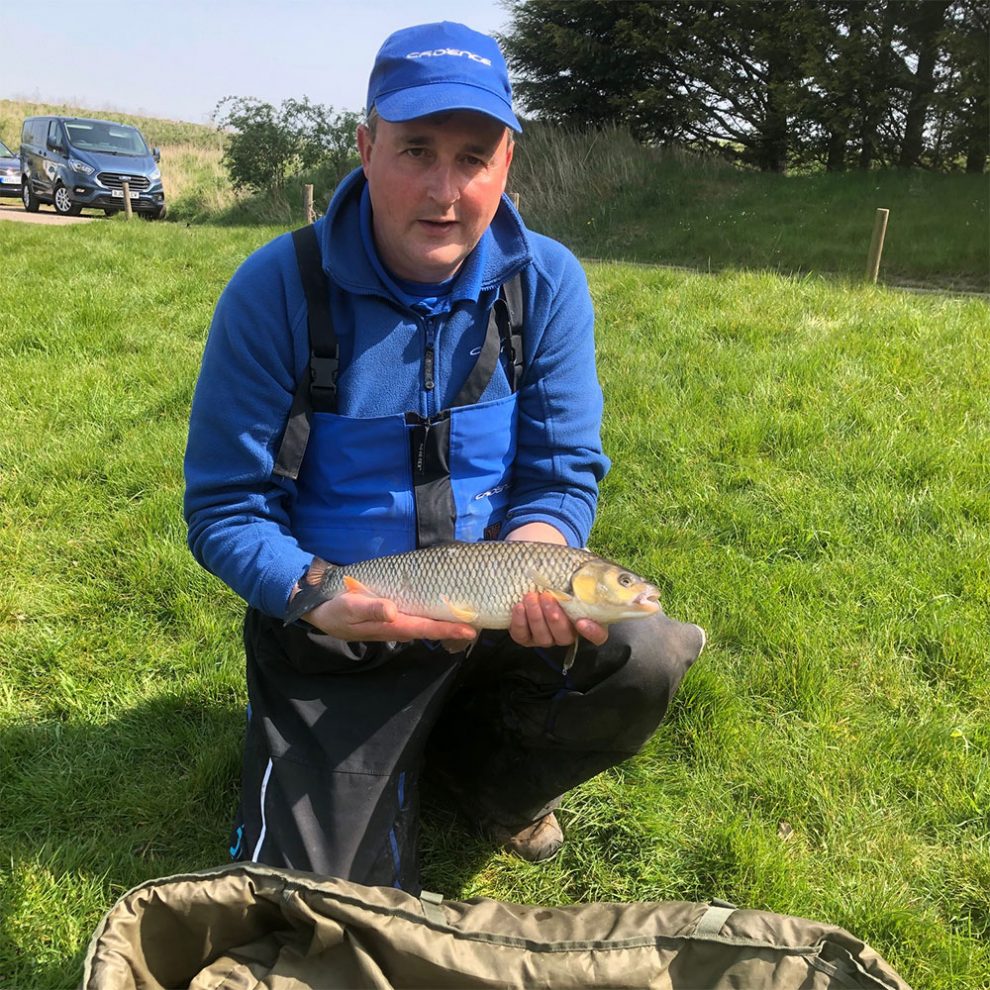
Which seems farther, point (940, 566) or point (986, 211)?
point (986, 211)

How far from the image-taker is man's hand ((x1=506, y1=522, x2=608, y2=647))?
6.42 ft

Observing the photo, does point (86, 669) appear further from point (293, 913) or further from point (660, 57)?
point (660, 57)

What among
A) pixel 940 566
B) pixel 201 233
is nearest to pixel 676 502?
pixel 940 566

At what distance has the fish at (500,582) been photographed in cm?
195

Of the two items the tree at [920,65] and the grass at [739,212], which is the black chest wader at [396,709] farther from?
the tree at [920,65]

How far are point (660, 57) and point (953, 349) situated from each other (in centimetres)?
1553

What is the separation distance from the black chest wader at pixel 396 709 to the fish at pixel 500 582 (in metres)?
0.26

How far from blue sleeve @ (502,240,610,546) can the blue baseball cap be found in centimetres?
43

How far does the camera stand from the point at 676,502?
4.05 m

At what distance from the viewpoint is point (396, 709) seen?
2.25m

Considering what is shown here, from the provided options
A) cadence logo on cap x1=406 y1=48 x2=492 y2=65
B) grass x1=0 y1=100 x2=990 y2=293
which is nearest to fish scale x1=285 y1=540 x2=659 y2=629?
cadence logo on cap x1=406 y1=48 x2=492 y2=65

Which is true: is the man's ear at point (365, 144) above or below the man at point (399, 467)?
above

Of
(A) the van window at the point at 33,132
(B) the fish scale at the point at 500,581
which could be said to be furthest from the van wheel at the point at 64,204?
(B) the fish scale at the point at 500,581

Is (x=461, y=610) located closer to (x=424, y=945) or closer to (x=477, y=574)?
(x=477, y=574)
